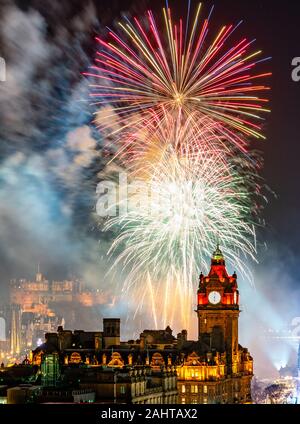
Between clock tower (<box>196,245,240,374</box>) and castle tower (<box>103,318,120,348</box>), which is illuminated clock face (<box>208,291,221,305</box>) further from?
castle tower (<box>103,318,120,348</box>)

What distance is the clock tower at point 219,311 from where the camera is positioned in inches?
5217

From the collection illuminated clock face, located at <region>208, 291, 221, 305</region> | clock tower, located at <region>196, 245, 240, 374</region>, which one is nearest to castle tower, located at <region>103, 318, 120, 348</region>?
clock tower, located at <region>196, 245, 240, 374</region>

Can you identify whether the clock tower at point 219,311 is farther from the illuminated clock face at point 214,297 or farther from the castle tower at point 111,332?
the castle tower at point 111,332

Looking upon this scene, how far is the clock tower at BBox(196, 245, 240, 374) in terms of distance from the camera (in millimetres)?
132500

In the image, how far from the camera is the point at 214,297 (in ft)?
436

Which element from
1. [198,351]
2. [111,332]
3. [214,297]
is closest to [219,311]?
[214,297]

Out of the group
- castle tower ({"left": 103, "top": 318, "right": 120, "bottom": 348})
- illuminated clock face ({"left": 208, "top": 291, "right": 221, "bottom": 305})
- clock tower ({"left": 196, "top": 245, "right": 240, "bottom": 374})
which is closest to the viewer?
clock tower ({"left": 196, "top": 245, "right": 240, "bottom": 374})

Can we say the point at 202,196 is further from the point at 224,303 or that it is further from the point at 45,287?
the point at 45,287

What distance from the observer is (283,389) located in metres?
169

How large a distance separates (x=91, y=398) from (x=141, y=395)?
6.38m

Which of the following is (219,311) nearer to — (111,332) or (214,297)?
(214,297)

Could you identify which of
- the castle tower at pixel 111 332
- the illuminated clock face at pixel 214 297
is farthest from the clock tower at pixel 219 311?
the castle tower at pixel 111 332

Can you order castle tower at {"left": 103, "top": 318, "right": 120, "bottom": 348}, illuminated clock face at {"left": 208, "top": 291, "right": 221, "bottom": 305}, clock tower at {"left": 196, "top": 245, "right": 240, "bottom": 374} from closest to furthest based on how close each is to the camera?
clock tower at {"left": 196, "top": 245, "right": 240, "bottom": 374} → illuminated clock face at {"left": 208, "top": 291, "right": 221, "bottom": 305} → castle tower at {"left": 103, "top": 318, "right": 120, "bottom": 348}
